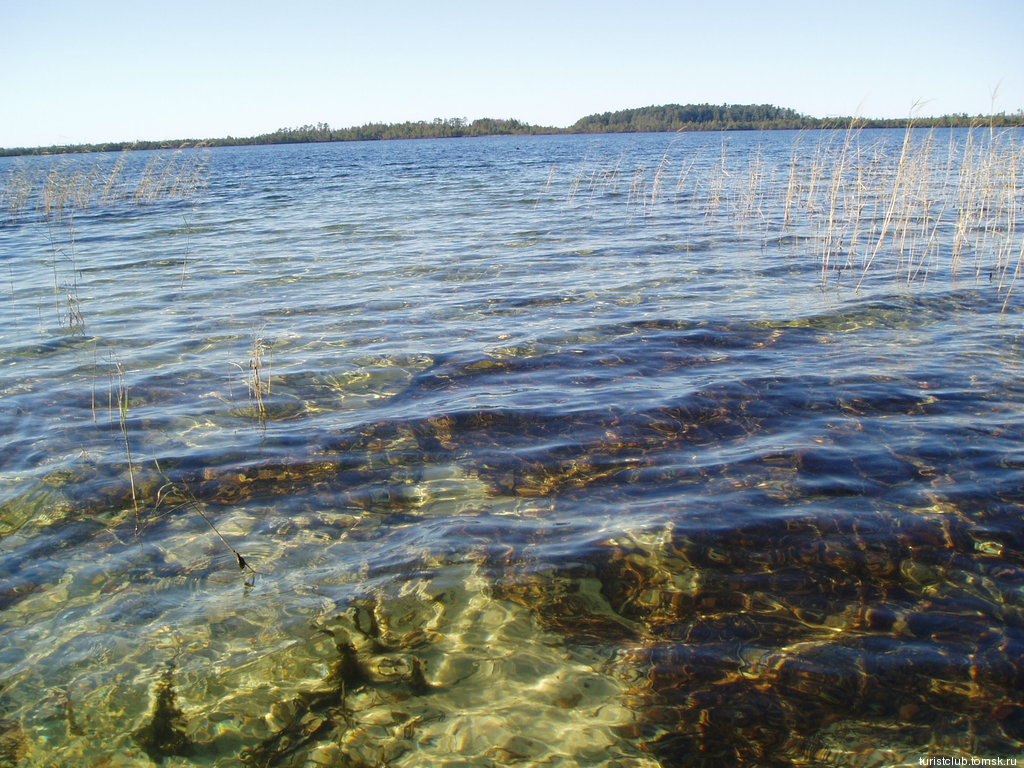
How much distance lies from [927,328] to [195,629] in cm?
802

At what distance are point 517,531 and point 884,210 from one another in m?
15.8

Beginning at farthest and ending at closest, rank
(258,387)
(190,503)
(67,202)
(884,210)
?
1. (67,202)
2. (884,210)
3. (258,387)
4. (190,503)

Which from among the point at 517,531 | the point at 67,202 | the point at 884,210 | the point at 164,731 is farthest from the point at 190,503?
the point at 67,202

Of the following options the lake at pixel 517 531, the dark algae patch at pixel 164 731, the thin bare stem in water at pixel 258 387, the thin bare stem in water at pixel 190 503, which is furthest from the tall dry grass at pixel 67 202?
the dark algae patch at pixel 164 731

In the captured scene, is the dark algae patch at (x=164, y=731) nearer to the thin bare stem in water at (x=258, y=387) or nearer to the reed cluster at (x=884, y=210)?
the thin bare stem in water at (x=258, y=387)

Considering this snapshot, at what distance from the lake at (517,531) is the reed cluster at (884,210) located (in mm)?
1864

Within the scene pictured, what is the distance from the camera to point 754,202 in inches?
747

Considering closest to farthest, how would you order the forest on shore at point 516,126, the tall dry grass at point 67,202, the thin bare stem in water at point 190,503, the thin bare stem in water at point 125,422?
the thin bare stem in water at point 190,503 → the thin bare stem in water at point 125,422 → the tall dry grass at point 67,202 → the forest on shore at point 516,126

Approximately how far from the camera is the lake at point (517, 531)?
9.25 ft

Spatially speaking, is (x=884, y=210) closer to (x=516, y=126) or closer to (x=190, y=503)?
(x=190, y=503)

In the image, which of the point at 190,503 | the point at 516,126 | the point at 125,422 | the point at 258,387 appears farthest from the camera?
the point at 516,126

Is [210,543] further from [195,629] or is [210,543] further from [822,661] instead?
[822,661]

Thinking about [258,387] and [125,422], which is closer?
[125,422]

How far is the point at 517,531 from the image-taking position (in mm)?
4098
